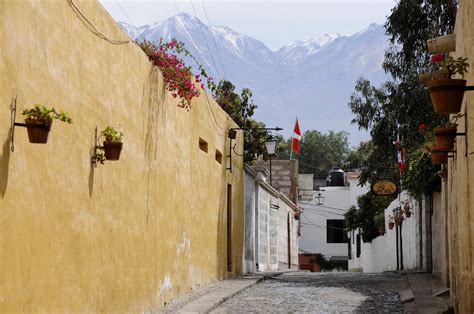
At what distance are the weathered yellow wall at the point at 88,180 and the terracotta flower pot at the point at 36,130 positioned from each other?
0.18m

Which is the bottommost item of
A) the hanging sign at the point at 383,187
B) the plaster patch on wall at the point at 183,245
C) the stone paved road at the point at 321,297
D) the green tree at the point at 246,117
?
the stone paved road at the point at 321,297

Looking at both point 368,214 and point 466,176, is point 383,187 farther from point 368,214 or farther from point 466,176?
point 466,176

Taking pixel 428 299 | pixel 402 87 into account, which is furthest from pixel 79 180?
pixel 402 87

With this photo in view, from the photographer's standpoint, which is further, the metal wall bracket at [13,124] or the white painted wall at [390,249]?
the white painted wall at [390,249]

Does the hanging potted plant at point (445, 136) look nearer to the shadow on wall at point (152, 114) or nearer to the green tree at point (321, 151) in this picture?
the shadow on wall at point (152, 114)

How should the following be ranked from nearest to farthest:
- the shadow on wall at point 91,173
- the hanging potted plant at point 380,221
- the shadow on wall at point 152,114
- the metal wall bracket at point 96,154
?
the shadow on wall at point 91,173, the metal wall bracket at point 96,154, the shadow on wall at point 152,114, the hanging potted plant at point 380,221

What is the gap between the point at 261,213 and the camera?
991 inches

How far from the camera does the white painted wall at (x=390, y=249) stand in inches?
858

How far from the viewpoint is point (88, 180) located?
8969mm

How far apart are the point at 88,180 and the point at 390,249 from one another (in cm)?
2201

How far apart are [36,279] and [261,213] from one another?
18113mm

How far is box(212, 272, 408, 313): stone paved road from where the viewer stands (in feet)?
41.1

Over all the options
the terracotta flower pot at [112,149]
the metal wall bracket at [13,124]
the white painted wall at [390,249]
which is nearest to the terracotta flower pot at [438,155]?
the terracotta flower pot at [112,149]

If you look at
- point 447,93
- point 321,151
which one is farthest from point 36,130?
point 321,151
